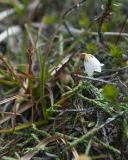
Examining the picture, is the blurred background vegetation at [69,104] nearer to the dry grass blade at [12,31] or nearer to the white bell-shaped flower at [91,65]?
the white bell-shaped flower at [91,65]

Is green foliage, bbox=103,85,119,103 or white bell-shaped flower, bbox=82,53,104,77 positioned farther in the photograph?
white bell-shaped flower, bbox=82,53,104,77

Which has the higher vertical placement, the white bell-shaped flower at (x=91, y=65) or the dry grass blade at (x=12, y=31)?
the white bell-shaped flower at (x=91, y=65)

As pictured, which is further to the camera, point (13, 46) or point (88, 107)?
point (13, 46)

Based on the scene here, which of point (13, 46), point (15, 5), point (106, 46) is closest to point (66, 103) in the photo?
point (106, 46)

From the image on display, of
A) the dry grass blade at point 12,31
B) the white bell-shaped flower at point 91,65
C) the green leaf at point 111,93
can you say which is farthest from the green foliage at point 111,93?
the dry grass blade at point 12,31

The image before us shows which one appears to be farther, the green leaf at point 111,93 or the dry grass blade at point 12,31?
the dry grass blade at point 12,31

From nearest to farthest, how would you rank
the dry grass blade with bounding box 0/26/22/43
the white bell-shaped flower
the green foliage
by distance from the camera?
the green foliage < the white bell-shaped flower < the dry grass blade with bounding box 0/26/22/43

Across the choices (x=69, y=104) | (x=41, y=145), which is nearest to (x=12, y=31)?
(x=69, y=104)

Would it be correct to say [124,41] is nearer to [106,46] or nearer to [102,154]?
[106,46]

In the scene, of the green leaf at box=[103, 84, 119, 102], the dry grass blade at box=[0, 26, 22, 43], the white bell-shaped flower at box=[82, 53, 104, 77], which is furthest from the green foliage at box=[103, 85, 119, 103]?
the dry grass blade at box=[0, 26, 22, 43]

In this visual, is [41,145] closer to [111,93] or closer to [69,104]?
[69,104]

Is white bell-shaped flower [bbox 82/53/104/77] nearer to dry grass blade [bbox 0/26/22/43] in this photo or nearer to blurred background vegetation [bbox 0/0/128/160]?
blurred background vegetation [bbox 0/0/128/160]
